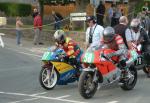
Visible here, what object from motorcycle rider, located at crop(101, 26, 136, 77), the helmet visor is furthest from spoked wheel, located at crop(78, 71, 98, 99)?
the helmet visor

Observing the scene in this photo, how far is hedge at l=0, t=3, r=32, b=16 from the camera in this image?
40.2m

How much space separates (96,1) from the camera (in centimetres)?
2786

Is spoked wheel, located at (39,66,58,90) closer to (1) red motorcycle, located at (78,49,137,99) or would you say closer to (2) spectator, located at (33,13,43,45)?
(1) red motorcycle, located at (78,49,137,99)

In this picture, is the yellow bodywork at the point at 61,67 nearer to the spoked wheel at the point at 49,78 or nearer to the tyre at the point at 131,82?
the spoked wheel at the point at 49,78

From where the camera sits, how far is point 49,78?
1306 centimetres

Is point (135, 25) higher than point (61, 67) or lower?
higher

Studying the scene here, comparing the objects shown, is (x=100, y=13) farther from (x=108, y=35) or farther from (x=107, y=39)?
(x=108, y=35)

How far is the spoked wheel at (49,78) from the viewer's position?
42.8ft

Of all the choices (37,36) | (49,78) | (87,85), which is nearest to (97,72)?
(87,85)

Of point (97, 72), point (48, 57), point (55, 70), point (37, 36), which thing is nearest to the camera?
point (97, 72)

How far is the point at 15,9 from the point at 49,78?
93.0ft

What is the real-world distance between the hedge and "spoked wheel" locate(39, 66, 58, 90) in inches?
1063

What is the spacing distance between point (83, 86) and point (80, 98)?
45 cm

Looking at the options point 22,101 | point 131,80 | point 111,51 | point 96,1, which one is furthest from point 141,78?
point 96,1
